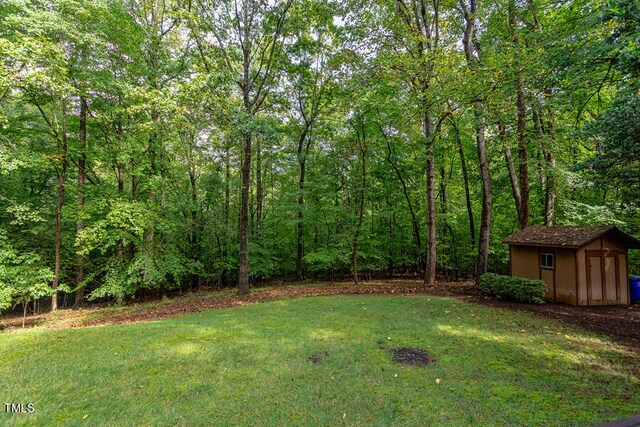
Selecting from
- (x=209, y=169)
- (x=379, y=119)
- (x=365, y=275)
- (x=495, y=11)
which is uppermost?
(x=495, y=11)

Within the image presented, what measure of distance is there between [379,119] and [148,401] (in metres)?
14.5

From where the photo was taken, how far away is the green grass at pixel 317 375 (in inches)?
122

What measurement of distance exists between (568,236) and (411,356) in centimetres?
761

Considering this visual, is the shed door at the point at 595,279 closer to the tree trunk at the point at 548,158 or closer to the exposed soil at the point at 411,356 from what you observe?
the tree trunk at the point at 548,158

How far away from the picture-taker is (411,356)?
4684mm

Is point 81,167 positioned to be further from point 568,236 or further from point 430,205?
Result: point 568,236

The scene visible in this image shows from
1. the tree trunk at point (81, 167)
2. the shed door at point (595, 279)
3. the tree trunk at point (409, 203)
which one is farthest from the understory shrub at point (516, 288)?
the tree trunk at point (81, 167)

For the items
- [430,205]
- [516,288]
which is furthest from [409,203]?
[516,288]

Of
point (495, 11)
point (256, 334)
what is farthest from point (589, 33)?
point (256, 334)

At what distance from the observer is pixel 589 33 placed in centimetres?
646

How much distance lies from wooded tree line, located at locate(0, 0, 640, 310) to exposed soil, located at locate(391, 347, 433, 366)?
552 cm

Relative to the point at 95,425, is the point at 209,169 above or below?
above

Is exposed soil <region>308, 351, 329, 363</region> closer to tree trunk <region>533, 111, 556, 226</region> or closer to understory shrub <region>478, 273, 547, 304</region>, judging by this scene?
understory shrub <region>478, 273, 547, 304</region>

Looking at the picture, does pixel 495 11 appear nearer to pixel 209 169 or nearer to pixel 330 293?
pixel 330 293
